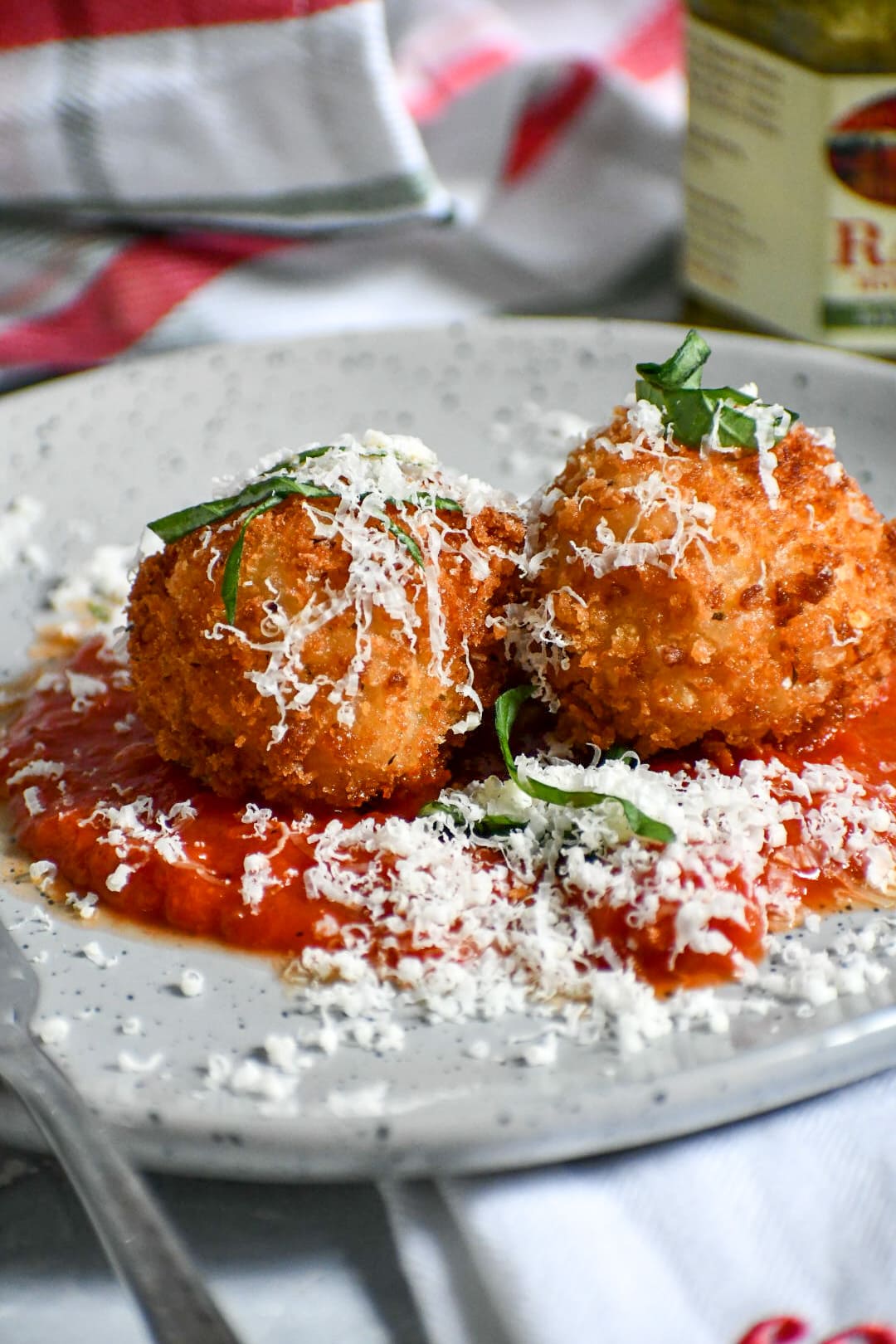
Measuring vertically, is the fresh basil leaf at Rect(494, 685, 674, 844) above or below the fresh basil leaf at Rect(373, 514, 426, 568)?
below

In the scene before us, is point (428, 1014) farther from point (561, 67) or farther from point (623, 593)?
point (561, 67)

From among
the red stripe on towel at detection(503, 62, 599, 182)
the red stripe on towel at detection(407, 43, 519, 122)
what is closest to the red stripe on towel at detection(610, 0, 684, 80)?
the red stripe on towel at detection(503, 62, 599, 182)

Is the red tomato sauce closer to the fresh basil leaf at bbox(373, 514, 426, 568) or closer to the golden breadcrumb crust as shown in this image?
the golden breadcrumb crust

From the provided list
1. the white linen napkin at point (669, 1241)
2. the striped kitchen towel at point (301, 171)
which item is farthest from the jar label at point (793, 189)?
the white linen napkin at point (669, 1241)

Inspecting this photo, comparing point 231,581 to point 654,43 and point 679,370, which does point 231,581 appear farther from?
point 654,43

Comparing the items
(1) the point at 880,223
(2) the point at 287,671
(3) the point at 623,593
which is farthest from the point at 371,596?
(1) the point at 880,223

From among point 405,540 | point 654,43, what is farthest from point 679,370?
point 654,43
